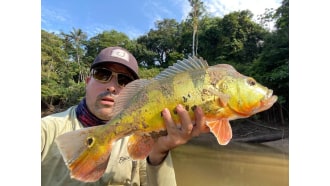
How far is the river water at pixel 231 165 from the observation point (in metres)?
4.55

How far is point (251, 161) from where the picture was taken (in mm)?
5238

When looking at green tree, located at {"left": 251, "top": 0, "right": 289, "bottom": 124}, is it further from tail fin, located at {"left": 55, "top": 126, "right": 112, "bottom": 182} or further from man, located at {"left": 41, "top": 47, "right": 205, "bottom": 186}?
tail fin, located at {"left": 55, "top": 126, "right": 112, "bottom": 182}

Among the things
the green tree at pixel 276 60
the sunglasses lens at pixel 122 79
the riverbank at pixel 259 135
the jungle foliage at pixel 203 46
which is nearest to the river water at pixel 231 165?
the riverbank at pixel 259 135

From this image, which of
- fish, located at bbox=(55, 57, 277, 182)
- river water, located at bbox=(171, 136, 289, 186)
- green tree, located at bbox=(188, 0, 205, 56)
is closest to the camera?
fish, located at bbox=(55, 57, 277, 182)

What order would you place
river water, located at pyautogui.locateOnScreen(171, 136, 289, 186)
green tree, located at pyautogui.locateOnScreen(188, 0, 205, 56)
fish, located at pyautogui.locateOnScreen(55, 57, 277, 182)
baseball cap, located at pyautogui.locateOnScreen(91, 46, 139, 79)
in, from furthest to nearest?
green tree, located at pyautogui.locateOnScreen(188, 0, 205, 56) < river water, located at pyautogui.locateOnScreen(171, 136, 289, 186) < baseball cap, located at pyautogui.locateOnScreen(91, 46, 139, 79) < fish, located at pyautogui.locateOnScreen(55, 57, 277, 182)

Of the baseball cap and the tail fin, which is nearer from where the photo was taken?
the tail fin

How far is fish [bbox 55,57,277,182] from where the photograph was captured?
1.81 ft

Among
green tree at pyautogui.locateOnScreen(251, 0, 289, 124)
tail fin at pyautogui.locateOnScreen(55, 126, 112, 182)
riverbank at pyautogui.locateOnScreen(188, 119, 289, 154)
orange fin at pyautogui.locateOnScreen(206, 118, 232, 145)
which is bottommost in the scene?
riverbank at pyautogui.locateOnScreen(188, 119, 289, 154)

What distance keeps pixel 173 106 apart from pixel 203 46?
567 centimetres

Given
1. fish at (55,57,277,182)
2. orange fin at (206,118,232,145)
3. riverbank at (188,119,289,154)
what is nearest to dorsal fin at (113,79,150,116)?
fish at (55,57,277,182)

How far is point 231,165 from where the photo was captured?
5.22 m

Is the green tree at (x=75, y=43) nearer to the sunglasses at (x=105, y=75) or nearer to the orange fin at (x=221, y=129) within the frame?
Result: the sunglasses at (x=105, y=75)
